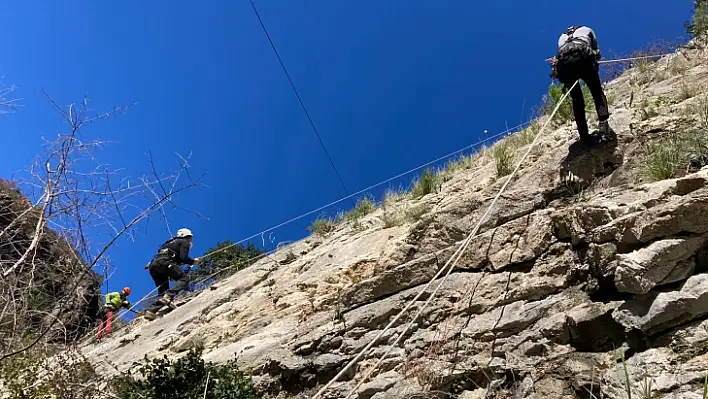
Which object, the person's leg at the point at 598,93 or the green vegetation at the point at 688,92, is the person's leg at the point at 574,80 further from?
the green vegetation at the point at 688,92

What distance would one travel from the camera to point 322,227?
11180 millimetres

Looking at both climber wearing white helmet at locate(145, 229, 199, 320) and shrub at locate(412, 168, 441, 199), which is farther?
climber wearing white helmet at locate(145, 229, 199, 320)

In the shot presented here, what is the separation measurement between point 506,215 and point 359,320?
1868mm

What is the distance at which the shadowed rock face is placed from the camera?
4703mm

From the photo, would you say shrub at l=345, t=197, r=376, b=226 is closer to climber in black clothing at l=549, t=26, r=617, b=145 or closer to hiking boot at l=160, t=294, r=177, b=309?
hiking boot at l=160, t=294, r=177, b=309

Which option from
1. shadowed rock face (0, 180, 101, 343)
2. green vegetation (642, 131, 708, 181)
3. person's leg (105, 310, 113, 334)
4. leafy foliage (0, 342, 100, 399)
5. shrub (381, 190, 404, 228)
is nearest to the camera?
shadowed rock face (0, 180, 101, 343)

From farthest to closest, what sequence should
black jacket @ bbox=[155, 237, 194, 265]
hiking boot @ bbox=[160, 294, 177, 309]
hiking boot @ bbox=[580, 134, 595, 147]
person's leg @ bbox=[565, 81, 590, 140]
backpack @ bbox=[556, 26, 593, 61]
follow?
black jacket @ bbox=[155, 237, 194, 265] < hiking boot @ bbox=[160, 294, 177, 309] < hiking boot @ bbox=[580, 134, 595, 147] < person's leg @ bbox=[565, 81, 590, 140] < backpack @ bbox=[556, 26, 593, 61]

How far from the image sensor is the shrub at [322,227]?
11.0 meters

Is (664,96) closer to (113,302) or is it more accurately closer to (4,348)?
(4,348)

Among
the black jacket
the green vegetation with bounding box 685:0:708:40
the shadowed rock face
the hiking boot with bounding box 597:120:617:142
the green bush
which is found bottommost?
the green bush

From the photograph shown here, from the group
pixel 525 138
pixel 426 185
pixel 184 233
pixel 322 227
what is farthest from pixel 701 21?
pixel 184 233

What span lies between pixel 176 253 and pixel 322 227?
2.85 metres

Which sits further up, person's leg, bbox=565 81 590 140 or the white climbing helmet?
the white climbing helmet

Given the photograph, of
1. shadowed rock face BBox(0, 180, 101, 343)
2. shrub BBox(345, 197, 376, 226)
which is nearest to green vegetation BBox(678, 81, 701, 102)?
shrub BBox(345, 197, 376, 226)
